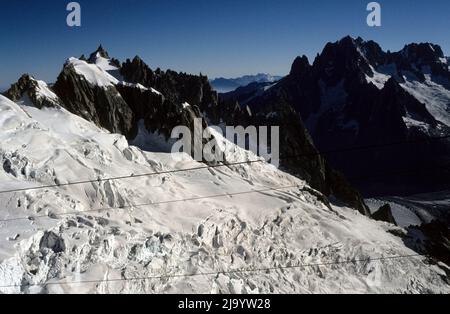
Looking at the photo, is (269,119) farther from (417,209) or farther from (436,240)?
(417,209)

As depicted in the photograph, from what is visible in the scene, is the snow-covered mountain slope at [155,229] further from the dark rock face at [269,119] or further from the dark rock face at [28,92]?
the dark rock face at [269,119]

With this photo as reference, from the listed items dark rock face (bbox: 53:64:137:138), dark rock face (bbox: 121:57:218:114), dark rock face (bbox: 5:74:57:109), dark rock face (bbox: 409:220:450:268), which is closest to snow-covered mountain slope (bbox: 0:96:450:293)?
dark rock face (bbox: 5:74:57:109)

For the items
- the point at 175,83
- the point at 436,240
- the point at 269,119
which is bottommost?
the point at 436,240

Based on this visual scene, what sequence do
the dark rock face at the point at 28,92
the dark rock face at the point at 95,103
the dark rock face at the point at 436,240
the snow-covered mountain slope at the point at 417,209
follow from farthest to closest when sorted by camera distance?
the snow-covered mountain slope at the point at 417,209 < the dark rock face at the point at 95,103 < the dark rock face at the point at 436,240 < the dark rock face at the point at 28,92

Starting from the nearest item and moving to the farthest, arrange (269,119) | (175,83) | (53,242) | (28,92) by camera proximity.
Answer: (53,242)
(28,92)
(269,119)
(175,83)

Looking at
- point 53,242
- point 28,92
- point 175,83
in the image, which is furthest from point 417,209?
point 53,242

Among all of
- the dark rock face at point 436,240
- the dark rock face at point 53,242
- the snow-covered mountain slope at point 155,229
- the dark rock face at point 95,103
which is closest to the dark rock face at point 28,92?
the snow-covered mountain slope at point 155,229
